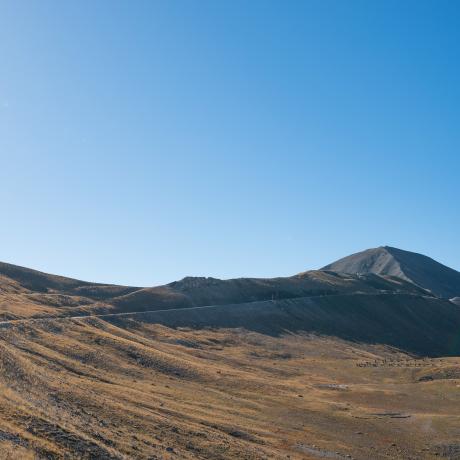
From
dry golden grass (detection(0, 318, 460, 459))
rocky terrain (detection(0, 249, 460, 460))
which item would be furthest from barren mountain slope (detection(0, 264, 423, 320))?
dry golden grass (detection(0, 318, 460, 459))

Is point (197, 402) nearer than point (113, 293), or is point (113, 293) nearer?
point (197, 402)

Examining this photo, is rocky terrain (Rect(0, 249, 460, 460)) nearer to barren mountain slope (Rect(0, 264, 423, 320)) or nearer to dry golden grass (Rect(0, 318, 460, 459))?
dry golden grass (Rect(0, 318, 460, 459))

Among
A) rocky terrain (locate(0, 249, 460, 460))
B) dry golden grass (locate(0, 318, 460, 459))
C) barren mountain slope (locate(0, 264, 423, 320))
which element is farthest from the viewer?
barren mountain slope (locate(0, 264, 423, 320))

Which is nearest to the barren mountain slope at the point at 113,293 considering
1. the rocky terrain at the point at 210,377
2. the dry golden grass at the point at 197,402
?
the rocky terrain at the point at 210,377

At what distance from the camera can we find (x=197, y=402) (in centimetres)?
6116

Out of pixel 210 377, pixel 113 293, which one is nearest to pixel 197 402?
pixel 210 377

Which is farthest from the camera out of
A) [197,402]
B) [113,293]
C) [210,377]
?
[113,293]

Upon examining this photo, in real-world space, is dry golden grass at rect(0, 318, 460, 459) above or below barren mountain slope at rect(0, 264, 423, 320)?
below

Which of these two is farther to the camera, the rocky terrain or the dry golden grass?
the rocky terrain

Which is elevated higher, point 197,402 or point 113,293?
point 113,293

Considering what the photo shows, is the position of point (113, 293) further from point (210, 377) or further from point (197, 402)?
point (197, 402)

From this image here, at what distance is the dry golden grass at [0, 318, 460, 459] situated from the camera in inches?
1358

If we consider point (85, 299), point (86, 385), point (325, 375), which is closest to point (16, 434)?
point (86, 385)

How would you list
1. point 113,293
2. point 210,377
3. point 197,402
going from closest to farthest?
point 197,402 < point 210,377 < point 113,293
